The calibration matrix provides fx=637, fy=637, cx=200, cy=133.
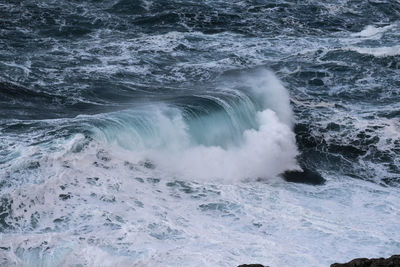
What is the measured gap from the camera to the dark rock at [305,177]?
13.9 m

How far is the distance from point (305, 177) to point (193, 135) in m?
2.83

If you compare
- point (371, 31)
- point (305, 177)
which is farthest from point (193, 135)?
point (371, 31)

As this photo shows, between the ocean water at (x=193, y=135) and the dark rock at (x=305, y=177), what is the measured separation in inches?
8.4

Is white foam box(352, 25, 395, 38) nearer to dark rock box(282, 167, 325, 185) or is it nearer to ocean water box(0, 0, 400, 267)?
ocean water box(0, 0, 400, 267)

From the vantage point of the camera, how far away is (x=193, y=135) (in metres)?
15.1

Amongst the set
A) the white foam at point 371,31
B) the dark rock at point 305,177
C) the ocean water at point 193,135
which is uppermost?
the white foam at point 371,31

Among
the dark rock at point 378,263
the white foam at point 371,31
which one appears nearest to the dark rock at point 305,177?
the dark rock at point 378,263

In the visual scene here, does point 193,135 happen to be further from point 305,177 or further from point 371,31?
point 371,31

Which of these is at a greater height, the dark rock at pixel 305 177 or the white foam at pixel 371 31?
the white foam at pixel 371 31

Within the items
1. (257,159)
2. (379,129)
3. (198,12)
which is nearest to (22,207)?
(257,159)

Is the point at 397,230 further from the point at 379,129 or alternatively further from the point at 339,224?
the point at 379,129

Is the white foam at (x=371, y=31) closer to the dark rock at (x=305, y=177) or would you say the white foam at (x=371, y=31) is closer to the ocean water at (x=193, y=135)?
the ocean water at (x=193, y=135)

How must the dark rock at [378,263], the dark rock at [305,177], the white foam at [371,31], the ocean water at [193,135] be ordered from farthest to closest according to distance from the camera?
1. the white foam at [371,31]
2. the dark rock at [305,177]
3. the ocean water at [193,135]
4. the dark rock at [378,263]

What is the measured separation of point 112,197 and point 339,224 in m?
4.32
